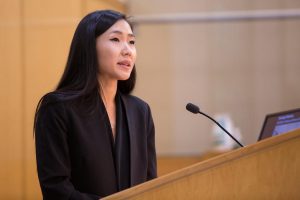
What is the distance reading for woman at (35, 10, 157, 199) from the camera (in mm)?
1882

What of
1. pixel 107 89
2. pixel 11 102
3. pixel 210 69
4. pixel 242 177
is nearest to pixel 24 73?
pixel 11 102

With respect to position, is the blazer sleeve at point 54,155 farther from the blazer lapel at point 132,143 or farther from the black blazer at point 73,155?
the blazer lapel at point 132,143

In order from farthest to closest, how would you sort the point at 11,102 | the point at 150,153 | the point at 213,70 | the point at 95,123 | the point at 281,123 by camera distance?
the point at 213,70 < the point at 11,102 < the point at 281,123 < the point at 150,153 < the point at 95,123

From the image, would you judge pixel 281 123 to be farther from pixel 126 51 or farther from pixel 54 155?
pixel 54 155

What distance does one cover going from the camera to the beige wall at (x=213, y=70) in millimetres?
6582

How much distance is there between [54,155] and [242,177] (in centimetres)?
75

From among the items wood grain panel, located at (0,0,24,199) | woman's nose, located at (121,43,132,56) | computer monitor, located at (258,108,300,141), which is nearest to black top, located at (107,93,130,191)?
woman's nose, located at (121,43,132,56)

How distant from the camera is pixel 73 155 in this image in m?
1.93

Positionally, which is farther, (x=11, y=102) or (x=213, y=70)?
(x=213, y=70)

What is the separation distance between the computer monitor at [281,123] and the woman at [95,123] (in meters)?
0.71

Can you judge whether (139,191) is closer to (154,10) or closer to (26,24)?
(26,24)

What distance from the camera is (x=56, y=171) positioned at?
6.03ft

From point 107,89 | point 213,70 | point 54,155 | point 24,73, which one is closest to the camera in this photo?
point 54,155

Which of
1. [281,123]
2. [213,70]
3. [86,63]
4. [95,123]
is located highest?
[86,63]
